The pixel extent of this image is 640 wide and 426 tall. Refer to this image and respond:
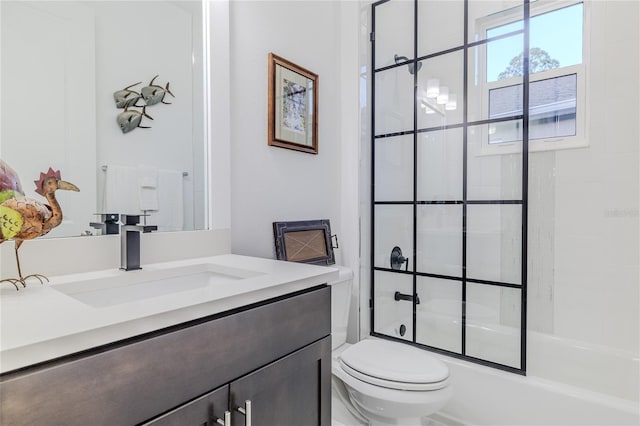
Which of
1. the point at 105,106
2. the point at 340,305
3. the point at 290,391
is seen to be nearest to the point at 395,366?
A: the point at 340,305

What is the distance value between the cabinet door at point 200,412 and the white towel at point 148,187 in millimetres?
691

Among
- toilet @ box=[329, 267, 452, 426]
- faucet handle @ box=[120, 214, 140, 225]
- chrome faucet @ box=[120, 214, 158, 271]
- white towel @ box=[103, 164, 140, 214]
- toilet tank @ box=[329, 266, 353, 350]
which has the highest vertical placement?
white towel @ box=[103, 164, 140, 214]

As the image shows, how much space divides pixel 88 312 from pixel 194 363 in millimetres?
196

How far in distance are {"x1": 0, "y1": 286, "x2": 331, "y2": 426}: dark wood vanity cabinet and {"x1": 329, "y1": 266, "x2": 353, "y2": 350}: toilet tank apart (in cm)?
60

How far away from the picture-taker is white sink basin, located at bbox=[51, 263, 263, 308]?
0.81m

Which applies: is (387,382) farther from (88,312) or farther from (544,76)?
(544,76)

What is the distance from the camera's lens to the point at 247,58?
1.46 m

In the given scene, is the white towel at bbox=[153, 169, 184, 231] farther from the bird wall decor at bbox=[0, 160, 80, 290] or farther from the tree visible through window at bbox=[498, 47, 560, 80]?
the tree visible through window at bbox=[498, 47, 560, 80]

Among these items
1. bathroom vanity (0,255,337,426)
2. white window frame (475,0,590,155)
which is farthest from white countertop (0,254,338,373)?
white window frame (475,0,590,155)

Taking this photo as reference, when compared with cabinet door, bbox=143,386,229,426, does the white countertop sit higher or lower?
higher

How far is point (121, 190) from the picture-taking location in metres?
1.06

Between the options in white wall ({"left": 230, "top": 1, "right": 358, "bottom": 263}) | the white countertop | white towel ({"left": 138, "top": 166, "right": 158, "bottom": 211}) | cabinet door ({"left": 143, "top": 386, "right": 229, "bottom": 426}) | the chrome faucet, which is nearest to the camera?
the white countertop

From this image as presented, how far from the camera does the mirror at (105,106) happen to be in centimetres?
88

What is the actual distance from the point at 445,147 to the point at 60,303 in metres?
1.82
